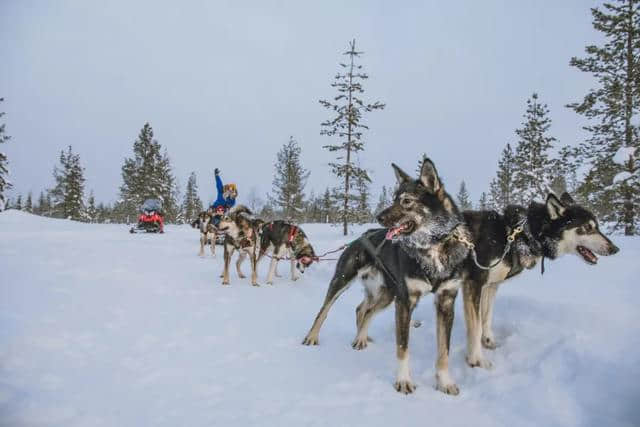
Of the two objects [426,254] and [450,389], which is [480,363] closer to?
[450,389]

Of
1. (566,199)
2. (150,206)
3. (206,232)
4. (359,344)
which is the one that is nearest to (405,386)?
(359,344)

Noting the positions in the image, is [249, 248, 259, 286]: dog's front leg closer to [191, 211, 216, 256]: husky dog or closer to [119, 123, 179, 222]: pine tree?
[191, 211, 216, 256]: husky dog

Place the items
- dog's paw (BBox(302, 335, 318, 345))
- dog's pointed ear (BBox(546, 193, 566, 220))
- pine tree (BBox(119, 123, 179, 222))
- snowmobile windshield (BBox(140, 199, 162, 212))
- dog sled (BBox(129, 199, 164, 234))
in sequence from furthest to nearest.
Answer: pine tree (BBox(119, 123, 179, 222))
snowmobile windshield (BBox(140, 199, 162, 212))
dog sled (BBox(129, 199, 164, 234))
dog's paw (BBox(302, 335, 318, 345))
dog's pointed ear (BBox(546, 193, 566, 220))

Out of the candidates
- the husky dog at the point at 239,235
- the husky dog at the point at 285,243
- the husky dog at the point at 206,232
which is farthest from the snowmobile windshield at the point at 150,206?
the husky dog at the point at 285,243

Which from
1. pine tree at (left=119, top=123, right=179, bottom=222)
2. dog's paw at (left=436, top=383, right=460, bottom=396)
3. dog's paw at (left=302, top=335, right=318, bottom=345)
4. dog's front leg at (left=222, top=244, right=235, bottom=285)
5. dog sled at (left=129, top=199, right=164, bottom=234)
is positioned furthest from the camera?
pine tree at (left=119, top=123, right=179, bottom=222)

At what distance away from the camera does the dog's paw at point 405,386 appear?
3.40 m

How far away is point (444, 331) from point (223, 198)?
11302mm

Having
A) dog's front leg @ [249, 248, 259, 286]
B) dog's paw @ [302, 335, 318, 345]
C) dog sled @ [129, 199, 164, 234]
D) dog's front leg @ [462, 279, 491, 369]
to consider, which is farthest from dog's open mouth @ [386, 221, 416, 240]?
dog sled @ [129, 199, 164, 234]

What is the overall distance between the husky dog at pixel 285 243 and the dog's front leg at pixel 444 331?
6.28 meters

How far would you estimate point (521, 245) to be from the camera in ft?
13.0

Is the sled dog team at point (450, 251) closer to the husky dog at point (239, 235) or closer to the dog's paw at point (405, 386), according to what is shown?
the dog's paw at point (405, 386)

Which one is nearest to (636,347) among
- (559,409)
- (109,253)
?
(559,409)

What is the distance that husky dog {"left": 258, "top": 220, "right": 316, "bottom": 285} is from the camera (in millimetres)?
9805

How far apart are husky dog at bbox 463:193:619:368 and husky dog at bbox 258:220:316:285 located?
6.16 metres
